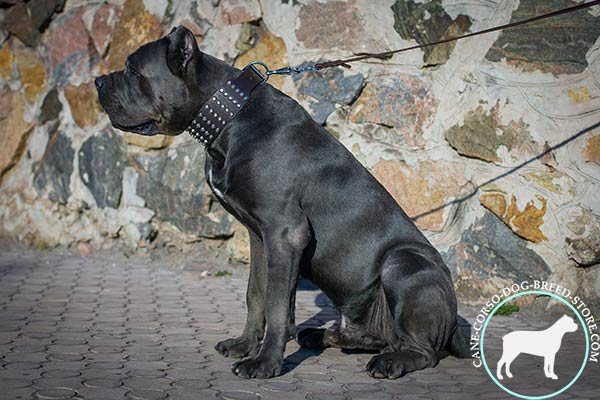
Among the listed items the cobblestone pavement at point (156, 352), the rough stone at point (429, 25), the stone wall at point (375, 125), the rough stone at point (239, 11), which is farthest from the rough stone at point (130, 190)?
the rough stone at point (429, 25)

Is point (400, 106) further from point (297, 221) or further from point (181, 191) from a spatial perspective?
point (297, 221)

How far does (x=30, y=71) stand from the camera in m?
7.10

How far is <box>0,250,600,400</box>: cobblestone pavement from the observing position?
327 cm

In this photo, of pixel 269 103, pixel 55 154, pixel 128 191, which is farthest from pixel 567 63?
pixel 55 154

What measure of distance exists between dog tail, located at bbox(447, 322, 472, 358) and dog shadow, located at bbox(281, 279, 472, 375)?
16.1 inches

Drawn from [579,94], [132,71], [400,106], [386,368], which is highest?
[132,71]

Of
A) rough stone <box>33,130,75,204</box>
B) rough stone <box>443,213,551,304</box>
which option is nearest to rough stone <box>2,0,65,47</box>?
rough stone <box>33,130,75,204</box>

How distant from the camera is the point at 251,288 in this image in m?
4.03

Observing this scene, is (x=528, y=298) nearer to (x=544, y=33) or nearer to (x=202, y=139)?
(x=544, y=33)

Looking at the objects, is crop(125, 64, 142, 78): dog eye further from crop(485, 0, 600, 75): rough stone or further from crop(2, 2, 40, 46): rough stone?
crop(2, 2, 40, 46): rough stone

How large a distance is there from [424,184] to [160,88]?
2226mm

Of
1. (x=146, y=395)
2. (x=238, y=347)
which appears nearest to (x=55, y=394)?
(x=146, y=395)

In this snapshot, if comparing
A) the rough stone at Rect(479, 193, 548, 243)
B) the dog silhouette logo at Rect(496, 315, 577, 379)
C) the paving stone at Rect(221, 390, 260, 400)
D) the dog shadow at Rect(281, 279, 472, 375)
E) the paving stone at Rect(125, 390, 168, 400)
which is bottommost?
the dog shadow at Rect(281, 279, 472, 375)

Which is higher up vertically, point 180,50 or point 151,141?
point 180,50
